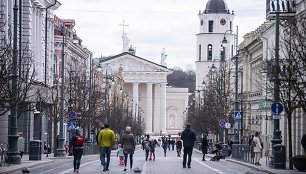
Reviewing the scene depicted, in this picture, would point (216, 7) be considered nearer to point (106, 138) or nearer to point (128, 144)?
point (128, 144)

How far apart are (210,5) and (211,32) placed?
17.7 ft

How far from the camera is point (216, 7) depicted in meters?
182

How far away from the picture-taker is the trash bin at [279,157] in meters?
38.5

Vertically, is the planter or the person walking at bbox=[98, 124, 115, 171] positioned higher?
the person walking at bbox=[98, 124, 115, 171]

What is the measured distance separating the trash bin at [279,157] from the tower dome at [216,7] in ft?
468

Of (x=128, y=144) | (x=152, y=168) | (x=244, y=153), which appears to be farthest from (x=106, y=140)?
(x=244, y=153)

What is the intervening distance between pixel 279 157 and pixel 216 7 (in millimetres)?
144832

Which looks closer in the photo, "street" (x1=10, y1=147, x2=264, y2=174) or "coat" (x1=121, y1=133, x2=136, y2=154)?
"street" (x1=10, y1=147, x2=264, y2=174)

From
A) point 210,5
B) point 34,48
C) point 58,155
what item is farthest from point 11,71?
point 210,5

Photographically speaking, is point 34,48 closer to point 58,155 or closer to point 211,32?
point 58,155

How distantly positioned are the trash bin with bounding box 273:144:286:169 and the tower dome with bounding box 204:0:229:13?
14277 centimetres

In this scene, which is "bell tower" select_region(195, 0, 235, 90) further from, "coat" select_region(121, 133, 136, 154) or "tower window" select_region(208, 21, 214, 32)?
"coat" select_region(121, 133, 136, 154)

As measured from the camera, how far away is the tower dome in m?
181

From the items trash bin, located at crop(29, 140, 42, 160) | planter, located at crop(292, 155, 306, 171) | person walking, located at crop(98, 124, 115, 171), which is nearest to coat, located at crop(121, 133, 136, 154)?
person walking, located at crop(98, 124, 115, 171)
